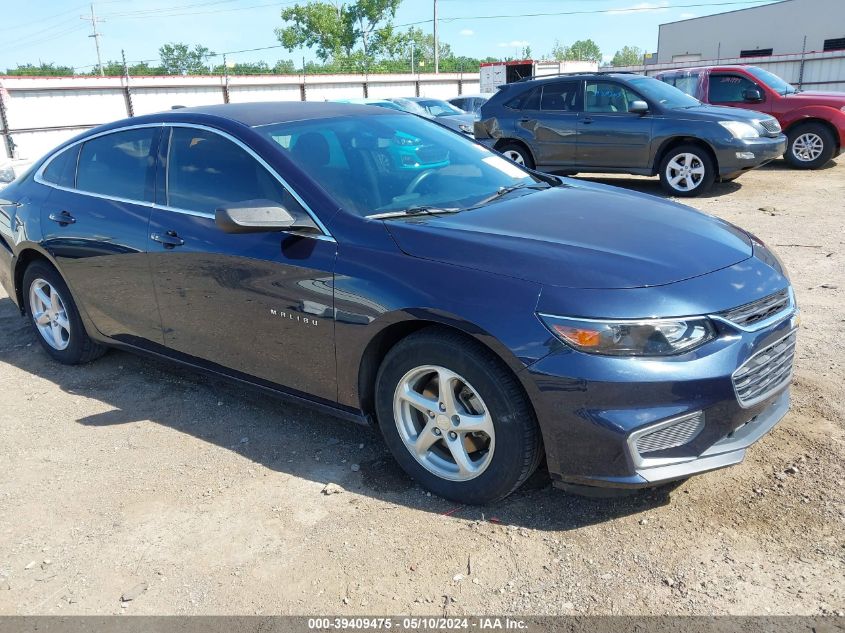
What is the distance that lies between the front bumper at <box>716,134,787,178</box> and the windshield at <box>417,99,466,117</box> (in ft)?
29.9

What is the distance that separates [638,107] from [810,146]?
419 centimetres

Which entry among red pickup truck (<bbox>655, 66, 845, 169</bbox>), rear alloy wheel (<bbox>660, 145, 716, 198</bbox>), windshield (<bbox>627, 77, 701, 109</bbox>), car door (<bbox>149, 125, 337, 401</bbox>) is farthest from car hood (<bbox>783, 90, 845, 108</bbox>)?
car door (<bbox>149, 125, 337, 401</bbox>)

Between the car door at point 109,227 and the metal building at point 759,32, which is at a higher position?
the metal building at point 759,32

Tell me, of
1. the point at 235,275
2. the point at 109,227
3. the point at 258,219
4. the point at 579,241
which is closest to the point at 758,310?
the point at 579,241

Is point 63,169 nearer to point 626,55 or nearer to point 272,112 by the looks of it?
point 272,112

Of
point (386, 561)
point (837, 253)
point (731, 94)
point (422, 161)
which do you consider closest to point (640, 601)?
point (386, 561)

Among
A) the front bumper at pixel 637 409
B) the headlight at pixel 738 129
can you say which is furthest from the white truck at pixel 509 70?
the front bumper at pixel 637 409

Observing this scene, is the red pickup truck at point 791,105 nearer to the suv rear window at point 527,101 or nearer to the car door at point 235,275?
the suv rear window at point 527,101

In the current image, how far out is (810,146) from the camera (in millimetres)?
12570

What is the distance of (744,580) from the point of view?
8.54 ft

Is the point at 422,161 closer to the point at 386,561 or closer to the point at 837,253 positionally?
the point at 386,561

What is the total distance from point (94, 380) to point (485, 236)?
10.3 ft

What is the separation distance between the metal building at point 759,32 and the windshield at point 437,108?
27.1m

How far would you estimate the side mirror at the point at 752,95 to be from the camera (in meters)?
12.5
